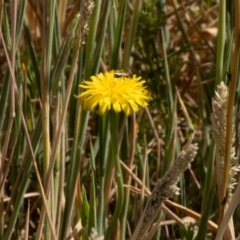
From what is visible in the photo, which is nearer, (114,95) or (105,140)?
(114,95)

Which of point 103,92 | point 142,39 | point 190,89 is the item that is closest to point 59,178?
point 103,92

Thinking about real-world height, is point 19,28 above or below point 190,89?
above

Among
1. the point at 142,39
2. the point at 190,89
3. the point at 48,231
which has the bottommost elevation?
the point at 48,231

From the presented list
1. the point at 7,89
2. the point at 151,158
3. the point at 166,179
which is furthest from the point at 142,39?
the point at 166,179

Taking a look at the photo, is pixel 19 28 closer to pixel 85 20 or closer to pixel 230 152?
pixel 85 20

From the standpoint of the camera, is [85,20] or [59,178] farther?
[59,178]

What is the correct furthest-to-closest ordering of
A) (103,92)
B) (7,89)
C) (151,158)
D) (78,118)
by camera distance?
(151,158)
(7,89)
(78,118)
(103,92)

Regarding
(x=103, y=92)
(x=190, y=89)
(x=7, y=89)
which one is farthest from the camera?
(x=190, y=89)
